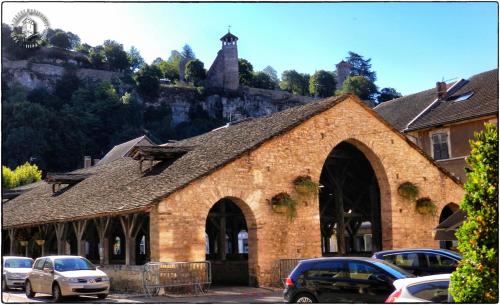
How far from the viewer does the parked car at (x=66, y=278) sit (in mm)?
17906

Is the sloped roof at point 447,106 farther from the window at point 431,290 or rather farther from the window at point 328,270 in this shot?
the window at point 431,290

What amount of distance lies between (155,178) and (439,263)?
10.7 m

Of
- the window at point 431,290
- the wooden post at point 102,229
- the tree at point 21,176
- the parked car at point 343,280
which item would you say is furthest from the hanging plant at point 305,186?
the tree at point 21,176

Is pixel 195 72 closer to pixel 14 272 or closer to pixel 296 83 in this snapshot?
pixel 296 83

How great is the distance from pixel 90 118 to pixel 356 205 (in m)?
73.8

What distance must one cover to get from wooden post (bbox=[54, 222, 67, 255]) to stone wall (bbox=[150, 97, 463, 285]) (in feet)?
23.7

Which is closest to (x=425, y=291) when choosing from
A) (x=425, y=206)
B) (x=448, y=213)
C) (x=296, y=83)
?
(x=425, y=206)

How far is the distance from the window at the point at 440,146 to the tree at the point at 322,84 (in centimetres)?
9747

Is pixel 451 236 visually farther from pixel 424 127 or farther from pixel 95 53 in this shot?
pixel 95 53

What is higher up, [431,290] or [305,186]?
[305,186]

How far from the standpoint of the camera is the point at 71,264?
1902 cm

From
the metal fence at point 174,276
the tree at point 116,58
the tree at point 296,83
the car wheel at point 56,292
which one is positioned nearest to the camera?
the car wheel at point 56,292

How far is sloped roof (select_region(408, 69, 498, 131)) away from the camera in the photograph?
3136cm

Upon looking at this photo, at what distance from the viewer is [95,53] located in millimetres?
125250
